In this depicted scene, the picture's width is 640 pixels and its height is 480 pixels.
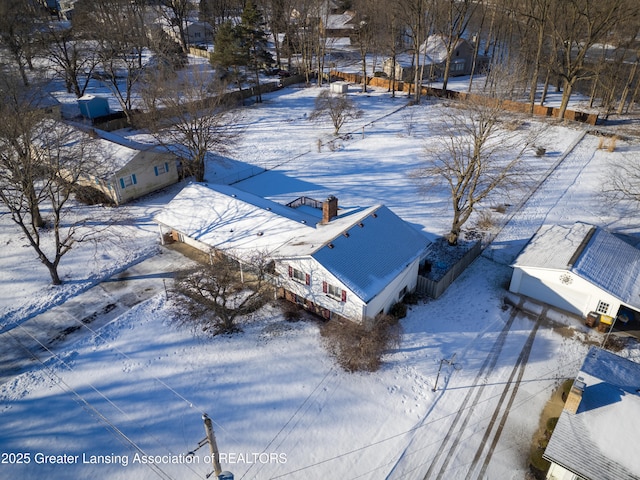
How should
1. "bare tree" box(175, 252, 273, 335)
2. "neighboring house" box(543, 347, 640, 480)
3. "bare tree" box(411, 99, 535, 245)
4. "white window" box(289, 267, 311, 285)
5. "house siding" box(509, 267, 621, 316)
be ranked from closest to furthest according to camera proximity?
1. "neighboring house" box(543, 347, 640, 480)
2. "bare tree" box(175, 252, 273, 335)
3. "house siding" box(509, 267, 621, 316)
4. "white window" box(289, 267, 311, 285)
5. "bare tree" box(411, 99, 535, 245)

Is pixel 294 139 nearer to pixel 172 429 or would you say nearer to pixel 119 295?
pixel 119 295

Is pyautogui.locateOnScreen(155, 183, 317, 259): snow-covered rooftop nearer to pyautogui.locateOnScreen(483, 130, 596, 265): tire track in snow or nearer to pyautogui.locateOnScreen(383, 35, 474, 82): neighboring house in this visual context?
pyautogui.locateOnScreen(483, 130, 596, 265): tire track in snow

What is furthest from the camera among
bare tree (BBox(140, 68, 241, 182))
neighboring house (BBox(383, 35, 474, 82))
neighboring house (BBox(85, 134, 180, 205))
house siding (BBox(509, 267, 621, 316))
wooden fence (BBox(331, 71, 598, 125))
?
neighboring house (BBox(383, 35, 474, 82))

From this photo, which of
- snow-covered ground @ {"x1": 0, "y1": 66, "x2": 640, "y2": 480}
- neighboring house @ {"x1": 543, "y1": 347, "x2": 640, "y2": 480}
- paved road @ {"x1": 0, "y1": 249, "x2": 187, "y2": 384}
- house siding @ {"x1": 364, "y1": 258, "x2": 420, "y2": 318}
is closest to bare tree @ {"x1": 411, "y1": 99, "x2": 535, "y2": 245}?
snow-covered ground @ {"x1": 0, "y1": 66, "x2": 640, "y2": 480}

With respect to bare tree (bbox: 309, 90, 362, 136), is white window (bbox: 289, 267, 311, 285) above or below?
below

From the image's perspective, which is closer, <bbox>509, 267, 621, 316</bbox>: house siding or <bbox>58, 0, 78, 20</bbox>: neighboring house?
<bbox>509, 267, 621, 316</bbox>: house siding

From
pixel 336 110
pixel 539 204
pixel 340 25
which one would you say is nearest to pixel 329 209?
pixel 539 204
